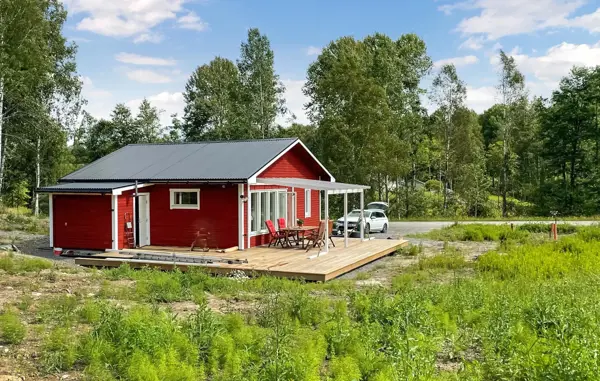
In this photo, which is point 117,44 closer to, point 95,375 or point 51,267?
point 51,267

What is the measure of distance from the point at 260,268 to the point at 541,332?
269 inches

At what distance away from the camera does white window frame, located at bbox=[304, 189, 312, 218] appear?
65.8 ft

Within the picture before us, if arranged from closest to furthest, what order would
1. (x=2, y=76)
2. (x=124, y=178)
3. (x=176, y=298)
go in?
(x=176, y=298), (x=124, y=178), (x=2, y=76)

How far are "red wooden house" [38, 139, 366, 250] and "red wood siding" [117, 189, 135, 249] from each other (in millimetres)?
29

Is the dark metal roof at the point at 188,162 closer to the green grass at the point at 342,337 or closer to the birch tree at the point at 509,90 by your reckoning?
the green grass at the point at 342,337

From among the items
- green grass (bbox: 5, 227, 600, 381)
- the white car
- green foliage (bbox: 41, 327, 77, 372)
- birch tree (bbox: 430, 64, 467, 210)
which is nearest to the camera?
green grass (bbox: 5, 227, 600, 381)

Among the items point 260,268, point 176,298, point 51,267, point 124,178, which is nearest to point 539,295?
point 176,298

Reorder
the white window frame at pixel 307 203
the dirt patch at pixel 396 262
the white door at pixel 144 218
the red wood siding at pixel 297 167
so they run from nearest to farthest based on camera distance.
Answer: the dirt patch at pixel 396 262 → the white door at pixel 144 218 → the red wood siding at pixel 297 167 → the white window frame at pixel 307 203

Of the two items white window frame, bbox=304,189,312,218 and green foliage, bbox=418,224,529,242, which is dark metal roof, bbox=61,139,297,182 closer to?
white window frame, bbox=304,189,312,218

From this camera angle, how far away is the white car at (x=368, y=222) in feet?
68.9

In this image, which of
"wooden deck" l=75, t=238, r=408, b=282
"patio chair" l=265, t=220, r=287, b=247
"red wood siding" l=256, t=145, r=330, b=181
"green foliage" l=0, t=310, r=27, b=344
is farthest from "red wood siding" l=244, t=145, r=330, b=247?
"green foliage" l=0, t=310, r=27, b=344

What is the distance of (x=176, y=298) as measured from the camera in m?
8.48

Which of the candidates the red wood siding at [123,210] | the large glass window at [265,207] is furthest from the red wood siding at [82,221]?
the large glass window at [265,207]

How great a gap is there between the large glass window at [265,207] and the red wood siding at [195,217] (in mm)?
920
